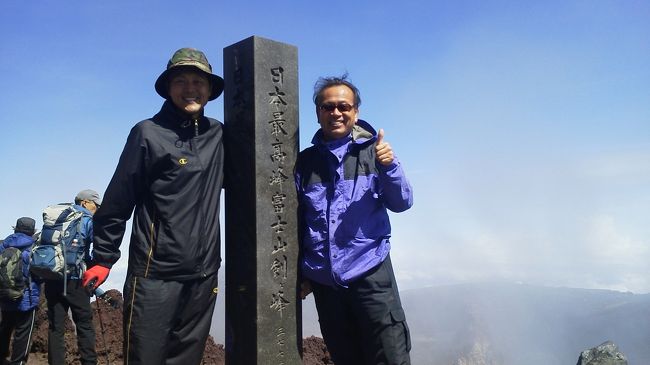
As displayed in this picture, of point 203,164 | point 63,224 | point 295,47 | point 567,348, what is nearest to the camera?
point 203,164

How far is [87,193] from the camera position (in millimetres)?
7625

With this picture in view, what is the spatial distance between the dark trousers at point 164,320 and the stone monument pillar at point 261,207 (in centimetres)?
41

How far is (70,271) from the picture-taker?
705 cm

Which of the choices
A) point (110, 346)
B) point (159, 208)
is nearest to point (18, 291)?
point (110, 346)

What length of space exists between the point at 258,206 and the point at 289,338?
47.8 inches

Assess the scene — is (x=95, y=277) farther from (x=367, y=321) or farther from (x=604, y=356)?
(x=604, y=356)

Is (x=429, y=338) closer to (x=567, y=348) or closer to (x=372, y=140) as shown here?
(x=567, y=348)

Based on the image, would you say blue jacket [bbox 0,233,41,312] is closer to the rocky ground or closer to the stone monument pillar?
the rocky ground

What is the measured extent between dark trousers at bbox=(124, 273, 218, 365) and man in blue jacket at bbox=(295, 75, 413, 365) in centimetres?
98

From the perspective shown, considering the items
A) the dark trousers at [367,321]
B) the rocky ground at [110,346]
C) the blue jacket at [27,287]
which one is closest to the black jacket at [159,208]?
the dark trousers at [367,321]

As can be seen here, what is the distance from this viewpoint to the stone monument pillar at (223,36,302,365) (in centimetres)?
410

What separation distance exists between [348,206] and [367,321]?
3.04 feet

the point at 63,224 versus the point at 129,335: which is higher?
the point at 63,224

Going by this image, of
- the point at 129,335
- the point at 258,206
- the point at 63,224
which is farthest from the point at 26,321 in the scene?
the point at 258,206
